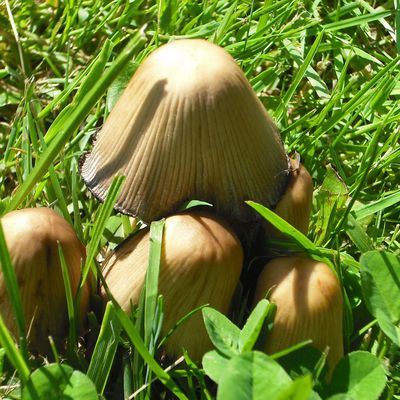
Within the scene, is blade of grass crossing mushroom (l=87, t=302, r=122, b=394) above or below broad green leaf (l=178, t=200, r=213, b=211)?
below

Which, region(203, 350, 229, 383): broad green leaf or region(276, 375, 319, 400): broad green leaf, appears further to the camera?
region(203, 350, 229, 383): broad green leaf

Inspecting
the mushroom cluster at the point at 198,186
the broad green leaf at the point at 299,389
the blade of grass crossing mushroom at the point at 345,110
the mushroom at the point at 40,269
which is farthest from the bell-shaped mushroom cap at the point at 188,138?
the blade of grass crossing mushroom at the point at 345,110

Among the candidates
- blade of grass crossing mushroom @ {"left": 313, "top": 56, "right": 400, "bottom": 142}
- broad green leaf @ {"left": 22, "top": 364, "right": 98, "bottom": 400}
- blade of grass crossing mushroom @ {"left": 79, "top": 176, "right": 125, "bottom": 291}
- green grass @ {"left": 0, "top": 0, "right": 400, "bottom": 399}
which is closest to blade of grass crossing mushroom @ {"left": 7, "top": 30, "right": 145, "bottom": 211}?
green grass @ {"left": 0, "top": 0, "right": 400, "bottom": 399}

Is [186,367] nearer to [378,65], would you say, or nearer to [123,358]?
[123,358]

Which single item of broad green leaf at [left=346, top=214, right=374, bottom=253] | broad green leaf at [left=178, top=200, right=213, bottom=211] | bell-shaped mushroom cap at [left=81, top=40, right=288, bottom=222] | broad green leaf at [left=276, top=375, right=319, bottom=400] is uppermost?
bell-shaped mushroom cap at [left=81, top=40, right=288, bottom=222]

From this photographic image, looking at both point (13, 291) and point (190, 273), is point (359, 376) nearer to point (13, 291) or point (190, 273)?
point (190, 273)

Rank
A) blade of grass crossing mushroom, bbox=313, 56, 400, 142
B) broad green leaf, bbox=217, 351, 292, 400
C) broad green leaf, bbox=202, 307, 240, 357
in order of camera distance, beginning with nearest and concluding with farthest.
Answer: broad green leaf, bbox=217, 351, 292, 400
broad green leaf, bbox=202, 307, 240, 357
blade of grass crossing mushroom, bbox=313, 56, 400, 142

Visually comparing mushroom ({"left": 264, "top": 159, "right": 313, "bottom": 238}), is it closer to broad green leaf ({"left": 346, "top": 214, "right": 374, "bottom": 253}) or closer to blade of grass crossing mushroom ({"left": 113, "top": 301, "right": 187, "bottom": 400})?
broad green leaf ({"left": 346, "top": 214, "right": 374, "bottom": 253})

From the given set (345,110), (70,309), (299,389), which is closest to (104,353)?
(70,309)
